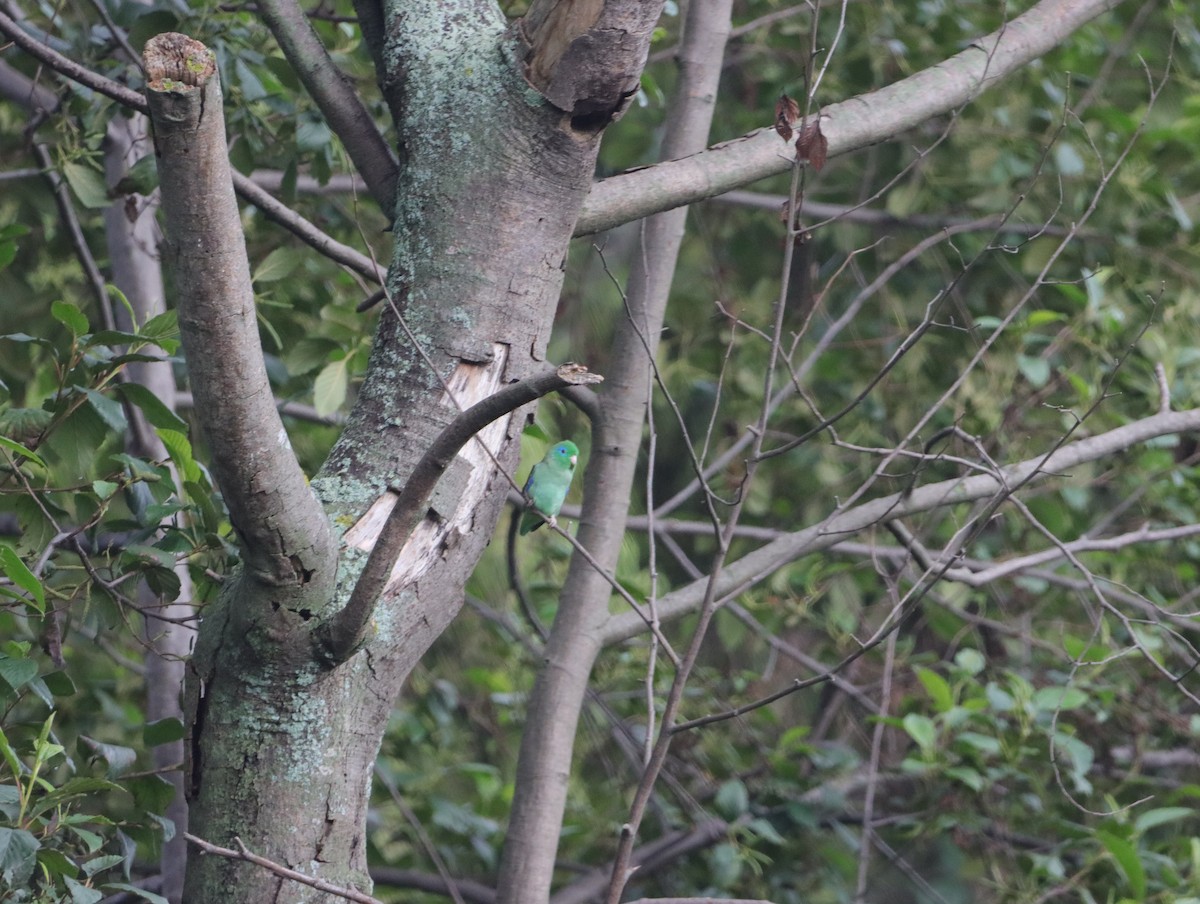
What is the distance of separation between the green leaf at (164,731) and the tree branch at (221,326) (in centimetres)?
76

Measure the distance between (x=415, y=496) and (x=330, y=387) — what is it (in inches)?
59.2

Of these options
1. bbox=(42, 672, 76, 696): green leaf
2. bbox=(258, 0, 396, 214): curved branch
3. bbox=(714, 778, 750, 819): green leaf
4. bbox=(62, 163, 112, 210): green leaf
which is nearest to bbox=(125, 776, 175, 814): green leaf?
bbox=(42, 672, 76, 696): green leaf

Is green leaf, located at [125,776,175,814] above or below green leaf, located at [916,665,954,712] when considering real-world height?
above

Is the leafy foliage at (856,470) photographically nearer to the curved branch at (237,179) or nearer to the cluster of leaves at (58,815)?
the curved branch at (237,179)

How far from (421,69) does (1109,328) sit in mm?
2486

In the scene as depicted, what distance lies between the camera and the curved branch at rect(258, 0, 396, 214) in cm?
202

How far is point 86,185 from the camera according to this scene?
2.70 m

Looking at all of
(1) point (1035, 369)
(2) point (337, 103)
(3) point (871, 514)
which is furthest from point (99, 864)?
(1) point (1035, 369)

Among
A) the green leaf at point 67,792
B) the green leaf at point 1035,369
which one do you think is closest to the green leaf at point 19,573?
the green leaf at point 67,792

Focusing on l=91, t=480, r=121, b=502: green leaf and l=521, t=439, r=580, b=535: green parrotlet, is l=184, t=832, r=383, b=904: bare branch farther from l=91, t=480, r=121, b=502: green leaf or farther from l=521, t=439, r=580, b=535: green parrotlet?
l=521, t=439, r=580, b=535: green parrotlet

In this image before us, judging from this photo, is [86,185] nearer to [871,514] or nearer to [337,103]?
[337,103]

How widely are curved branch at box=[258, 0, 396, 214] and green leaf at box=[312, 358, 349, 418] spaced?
31.2 inches

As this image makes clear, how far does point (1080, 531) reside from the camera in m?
4.12

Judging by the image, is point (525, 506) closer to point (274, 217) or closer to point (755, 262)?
point (274, 217)
